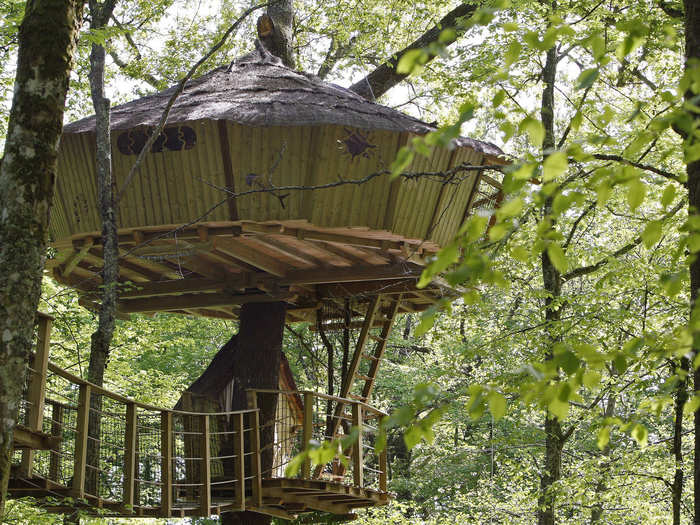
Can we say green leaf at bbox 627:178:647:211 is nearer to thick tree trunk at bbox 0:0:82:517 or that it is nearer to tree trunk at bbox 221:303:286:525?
thick tree trunk at bbox 0:0:82:517

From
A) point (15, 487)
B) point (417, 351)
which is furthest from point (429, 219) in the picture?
point (417, 351)

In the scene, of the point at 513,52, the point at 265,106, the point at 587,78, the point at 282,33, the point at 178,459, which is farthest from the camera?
the point at 282,33

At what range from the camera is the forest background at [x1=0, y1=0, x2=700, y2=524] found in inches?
106

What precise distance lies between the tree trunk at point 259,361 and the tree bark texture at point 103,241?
2619 mm

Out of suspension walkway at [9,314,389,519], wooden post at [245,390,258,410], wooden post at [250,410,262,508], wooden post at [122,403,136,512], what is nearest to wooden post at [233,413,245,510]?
suspension walkway at [9,314,389,519]

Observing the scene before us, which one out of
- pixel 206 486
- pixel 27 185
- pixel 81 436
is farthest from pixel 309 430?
pixel 27 185

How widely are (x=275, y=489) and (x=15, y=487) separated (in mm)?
2965

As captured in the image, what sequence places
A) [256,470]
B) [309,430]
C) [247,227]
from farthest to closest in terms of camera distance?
[256,470] < [309,430] < [247,227]

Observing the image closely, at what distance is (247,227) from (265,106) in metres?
1.28

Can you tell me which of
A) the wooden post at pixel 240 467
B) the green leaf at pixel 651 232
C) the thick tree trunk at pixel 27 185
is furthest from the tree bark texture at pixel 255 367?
the green leaf at pixel 651 232

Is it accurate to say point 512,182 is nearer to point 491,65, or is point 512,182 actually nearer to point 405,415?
point 405,415

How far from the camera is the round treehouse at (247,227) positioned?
336 inches

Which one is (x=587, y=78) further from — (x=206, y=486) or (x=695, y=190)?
(x=206, y=486)

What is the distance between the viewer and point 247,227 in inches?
345
